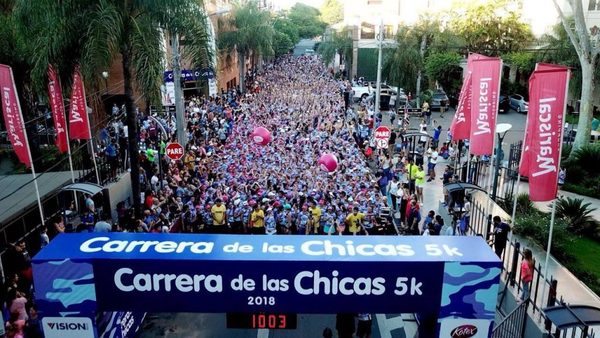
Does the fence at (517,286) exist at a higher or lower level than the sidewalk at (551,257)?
higher

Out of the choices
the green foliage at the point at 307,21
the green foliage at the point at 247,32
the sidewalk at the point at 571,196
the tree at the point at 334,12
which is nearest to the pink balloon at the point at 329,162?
the sidewalk at the point at 571,196

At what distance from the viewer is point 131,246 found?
23.1 ft

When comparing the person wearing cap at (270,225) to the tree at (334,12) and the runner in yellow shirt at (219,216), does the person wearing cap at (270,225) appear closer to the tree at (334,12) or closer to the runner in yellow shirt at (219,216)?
the runner in yellow shirt at (219,216)

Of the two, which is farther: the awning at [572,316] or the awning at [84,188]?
the awning at [84,188]

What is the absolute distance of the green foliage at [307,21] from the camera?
12300 centimetres

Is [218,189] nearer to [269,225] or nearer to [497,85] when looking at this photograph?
[269,225]

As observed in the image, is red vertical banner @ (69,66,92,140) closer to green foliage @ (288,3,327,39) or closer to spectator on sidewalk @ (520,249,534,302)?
spectator on sidewalk @ (520,249,534,302)

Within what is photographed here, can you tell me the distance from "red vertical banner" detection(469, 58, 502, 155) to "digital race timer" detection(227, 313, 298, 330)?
8810mm

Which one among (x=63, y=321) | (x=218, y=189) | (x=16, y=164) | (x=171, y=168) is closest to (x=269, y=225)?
(x=218, y=189)

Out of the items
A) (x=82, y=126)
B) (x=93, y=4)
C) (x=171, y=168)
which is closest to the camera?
(x=93, y=4)

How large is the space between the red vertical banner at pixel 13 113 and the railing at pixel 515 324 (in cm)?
1147

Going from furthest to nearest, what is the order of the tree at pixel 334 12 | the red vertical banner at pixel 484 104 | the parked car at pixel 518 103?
the tree at pixel 334 12, the parked car at pixel 518 103, the red vertical banner at pixel 484 104

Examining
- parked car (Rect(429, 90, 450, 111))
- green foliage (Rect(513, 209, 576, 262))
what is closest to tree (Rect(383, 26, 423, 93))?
parked car (Rect(429, 90, 450, 111))

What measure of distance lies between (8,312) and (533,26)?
4392 centimetres
